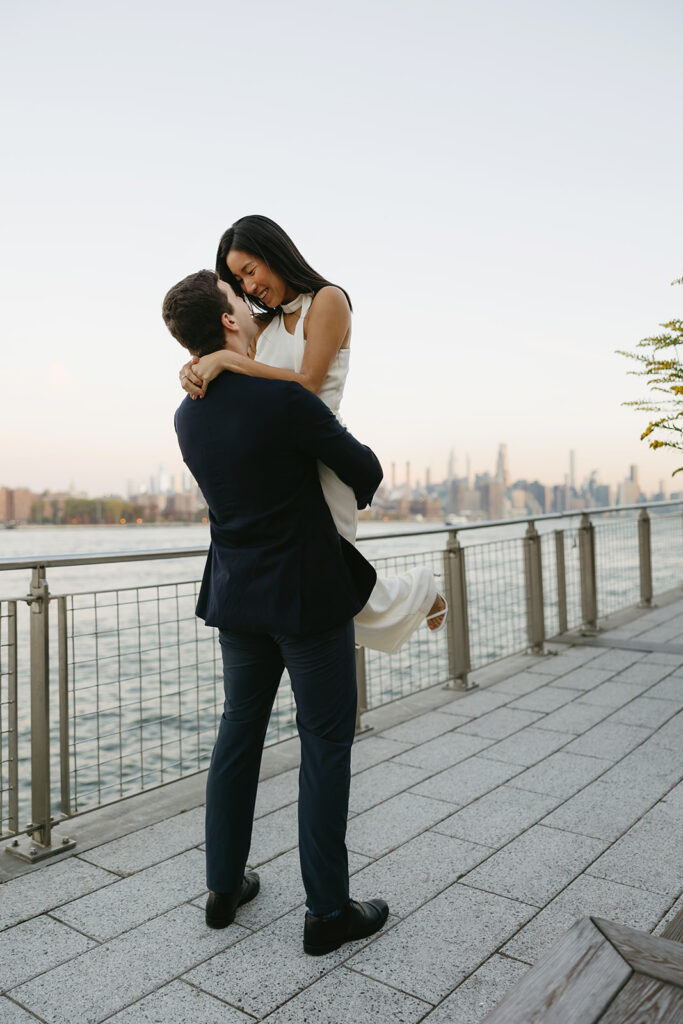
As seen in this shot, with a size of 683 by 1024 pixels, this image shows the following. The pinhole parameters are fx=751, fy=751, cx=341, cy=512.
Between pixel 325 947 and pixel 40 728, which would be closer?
pixel 325 947

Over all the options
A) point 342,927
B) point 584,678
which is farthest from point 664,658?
point 342,927

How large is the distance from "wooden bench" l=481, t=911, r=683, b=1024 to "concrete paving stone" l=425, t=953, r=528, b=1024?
635mm

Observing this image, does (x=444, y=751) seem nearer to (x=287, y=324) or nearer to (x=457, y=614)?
(x=457, y=614)

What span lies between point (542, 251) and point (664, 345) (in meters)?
14.7

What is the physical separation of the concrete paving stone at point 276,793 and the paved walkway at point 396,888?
12 millimetres

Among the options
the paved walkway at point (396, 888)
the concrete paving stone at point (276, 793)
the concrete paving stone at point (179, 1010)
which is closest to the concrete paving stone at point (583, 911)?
the paved walkway at point (396, 888)

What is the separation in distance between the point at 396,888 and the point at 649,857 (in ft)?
2.62

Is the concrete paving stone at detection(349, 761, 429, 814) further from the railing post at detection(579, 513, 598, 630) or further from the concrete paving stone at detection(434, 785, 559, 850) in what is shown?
the railing post at detection(579, 513, 598, 630)

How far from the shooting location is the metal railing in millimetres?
2494

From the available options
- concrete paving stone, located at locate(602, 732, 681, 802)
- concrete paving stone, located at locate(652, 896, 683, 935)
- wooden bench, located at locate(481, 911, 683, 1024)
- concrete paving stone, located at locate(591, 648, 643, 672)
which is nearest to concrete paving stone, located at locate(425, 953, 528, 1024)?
concrete paving stone, located at locate(652, 896, 683, 935)

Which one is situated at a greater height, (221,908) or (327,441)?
(327,441)

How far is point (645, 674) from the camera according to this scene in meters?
4.74

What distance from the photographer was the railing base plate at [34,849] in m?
2.42

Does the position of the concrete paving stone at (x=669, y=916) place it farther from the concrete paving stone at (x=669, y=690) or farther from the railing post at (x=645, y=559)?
the railing post at (x=645, y=559)
